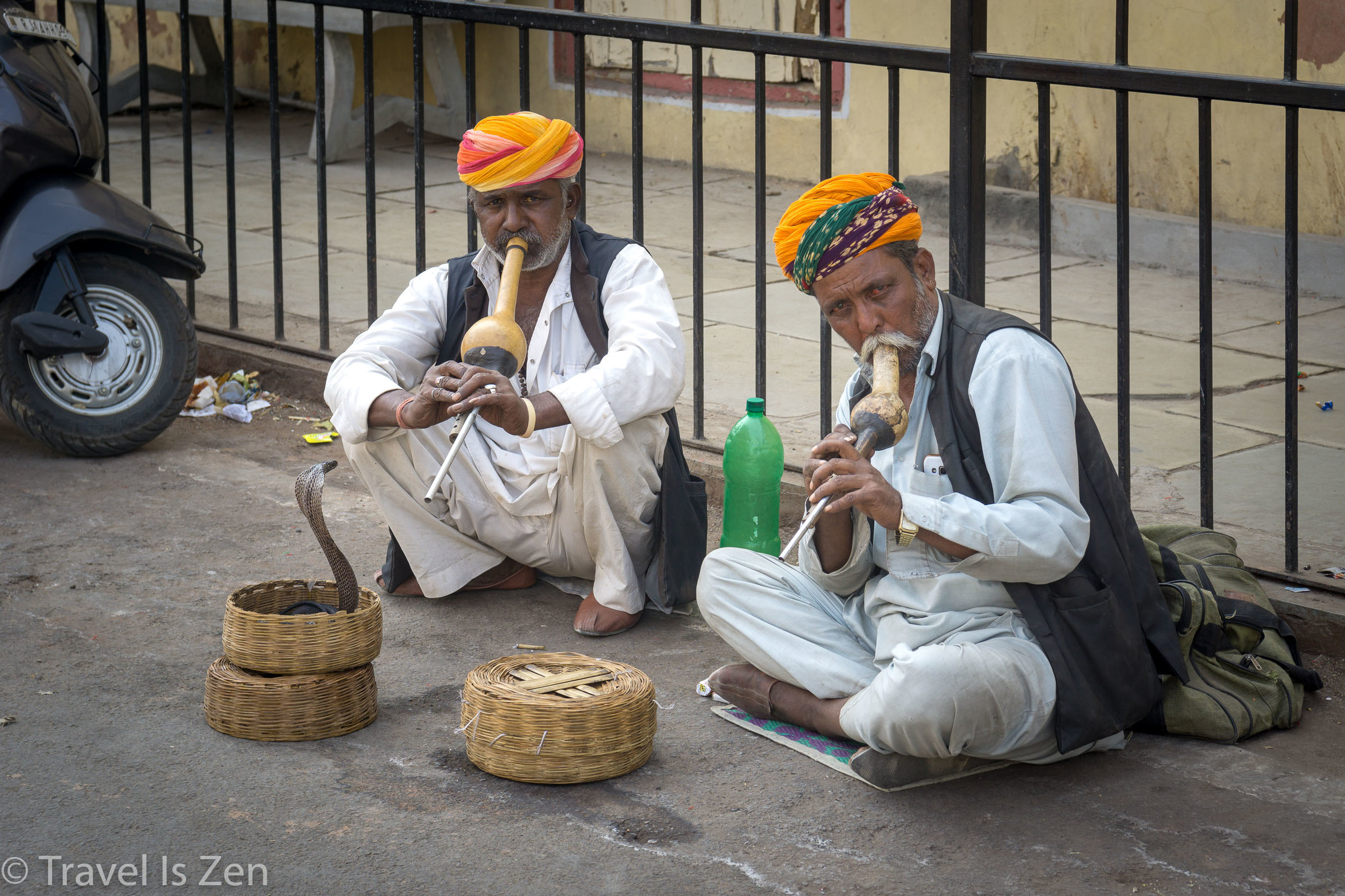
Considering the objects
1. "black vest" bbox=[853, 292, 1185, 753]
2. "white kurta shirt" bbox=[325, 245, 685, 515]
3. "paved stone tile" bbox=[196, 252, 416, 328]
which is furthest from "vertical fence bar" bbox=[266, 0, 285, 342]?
"black vest" bbox=[853, 292, 1185, 753]

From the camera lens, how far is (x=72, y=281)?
472cm

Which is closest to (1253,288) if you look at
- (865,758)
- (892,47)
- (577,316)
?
(892,47)

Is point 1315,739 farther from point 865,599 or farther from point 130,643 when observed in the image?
point 130,643

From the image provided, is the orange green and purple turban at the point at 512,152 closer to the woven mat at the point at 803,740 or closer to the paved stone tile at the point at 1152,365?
the woven mat at the point at 803,740

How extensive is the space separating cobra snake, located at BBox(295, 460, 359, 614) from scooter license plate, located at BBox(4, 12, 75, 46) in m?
2.57

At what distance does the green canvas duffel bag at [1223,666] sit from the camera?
2982 mm

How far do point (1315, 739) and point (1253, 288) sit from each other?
A: 4066mm

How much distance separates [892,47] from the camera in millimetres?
3838

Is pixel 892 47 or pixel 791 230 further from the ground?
pixel 892 47

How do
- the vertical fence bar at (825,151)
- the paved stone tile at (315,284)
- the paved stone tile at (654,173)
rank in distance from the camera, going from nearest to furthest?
the vertical fence bar at (825,151), the paved stone tile at (315,284), the paved stone tile at (654,173)

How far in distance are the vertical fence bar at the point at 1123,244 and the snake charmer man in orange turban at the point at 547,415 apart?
101 centimetres

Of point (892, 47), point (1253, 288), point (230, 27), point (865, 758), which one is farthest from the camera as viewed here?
point (1253, 288)

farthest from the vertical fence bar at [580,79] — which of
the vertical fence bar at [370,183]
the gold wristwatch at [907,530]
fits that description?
the gold wristwatch at [907,530]

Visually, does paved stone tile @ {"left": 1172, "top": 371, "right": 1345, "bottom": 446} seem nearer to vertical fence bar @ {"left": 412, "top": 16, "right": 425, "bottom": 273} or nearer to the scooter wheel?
vertical fence bar @ {"left": 412, "top": 16, "right": 425, "bottom": 273}
